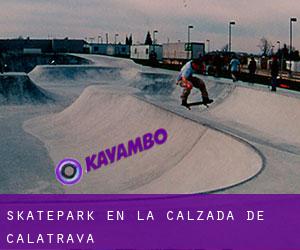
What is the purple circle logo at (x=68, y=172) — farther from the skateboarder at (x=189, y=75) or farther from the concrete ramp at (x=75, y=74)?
the concrete ramp at (x=75, y=74)

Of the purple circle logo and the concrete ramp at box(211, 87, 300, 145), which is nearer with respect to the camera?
the purple circle logo

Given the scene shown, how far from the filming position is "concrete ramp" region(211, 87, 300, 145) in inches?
545

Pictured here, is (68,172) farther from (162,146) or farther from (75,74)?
(75,74)

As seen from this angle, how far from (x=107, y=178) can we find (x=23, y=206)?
575 cm

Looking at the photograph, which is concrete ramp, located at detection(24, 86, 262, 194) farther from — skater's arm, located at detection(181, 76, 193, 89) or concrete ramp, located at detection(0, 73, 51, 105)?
concrete ramp, located at detection(0, 73, 51, 105)

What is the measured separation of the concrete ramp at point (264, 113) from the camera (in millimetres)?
13836

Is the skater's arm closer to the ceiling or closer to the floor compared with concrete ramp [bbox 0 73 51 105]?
closer to the ceiling

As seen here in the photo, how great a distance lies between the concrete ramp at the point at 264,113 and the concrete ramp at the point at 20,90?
435 inches

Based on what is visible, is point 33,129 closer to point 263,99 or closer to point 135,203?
point 263,99

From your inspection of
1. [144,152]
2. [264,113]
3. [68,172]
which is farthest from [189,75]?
[68,172]

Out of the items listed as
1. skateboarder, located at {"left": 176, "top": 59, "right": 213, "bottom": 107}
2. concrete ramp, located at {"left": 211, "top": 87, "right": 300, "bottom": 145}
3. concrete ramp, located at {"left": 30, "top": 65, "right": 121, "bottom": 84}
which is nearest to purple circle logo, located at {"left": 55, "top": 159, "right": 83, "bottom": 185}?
skateboarder, located at {"left": 176, "top": 59, "right": 213, "bottom": 107}

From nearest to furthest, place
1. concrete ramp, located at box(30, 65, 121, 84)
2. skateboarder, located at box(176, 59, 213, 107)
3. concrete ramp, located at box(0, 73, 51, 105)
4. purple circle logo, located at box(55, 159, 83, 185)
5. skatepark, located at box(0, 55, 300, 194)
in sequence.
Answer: skatepark, located at box(0, 55, 300, 194) → purple circle logo, located at box(55, 159, 83, 185) → skateboarder, located at box(176, 59, 213, 107) → concrete ramp, located at box(0, 73, 51, 105) → concrete ramp, located at box(30, 65, 121, 84)

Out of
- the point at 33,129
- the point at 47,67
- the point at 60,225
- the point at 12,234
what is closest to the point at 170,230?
the point at 60,225

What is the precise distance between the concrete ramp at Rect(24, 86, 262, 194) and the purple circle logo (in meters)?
0.24
